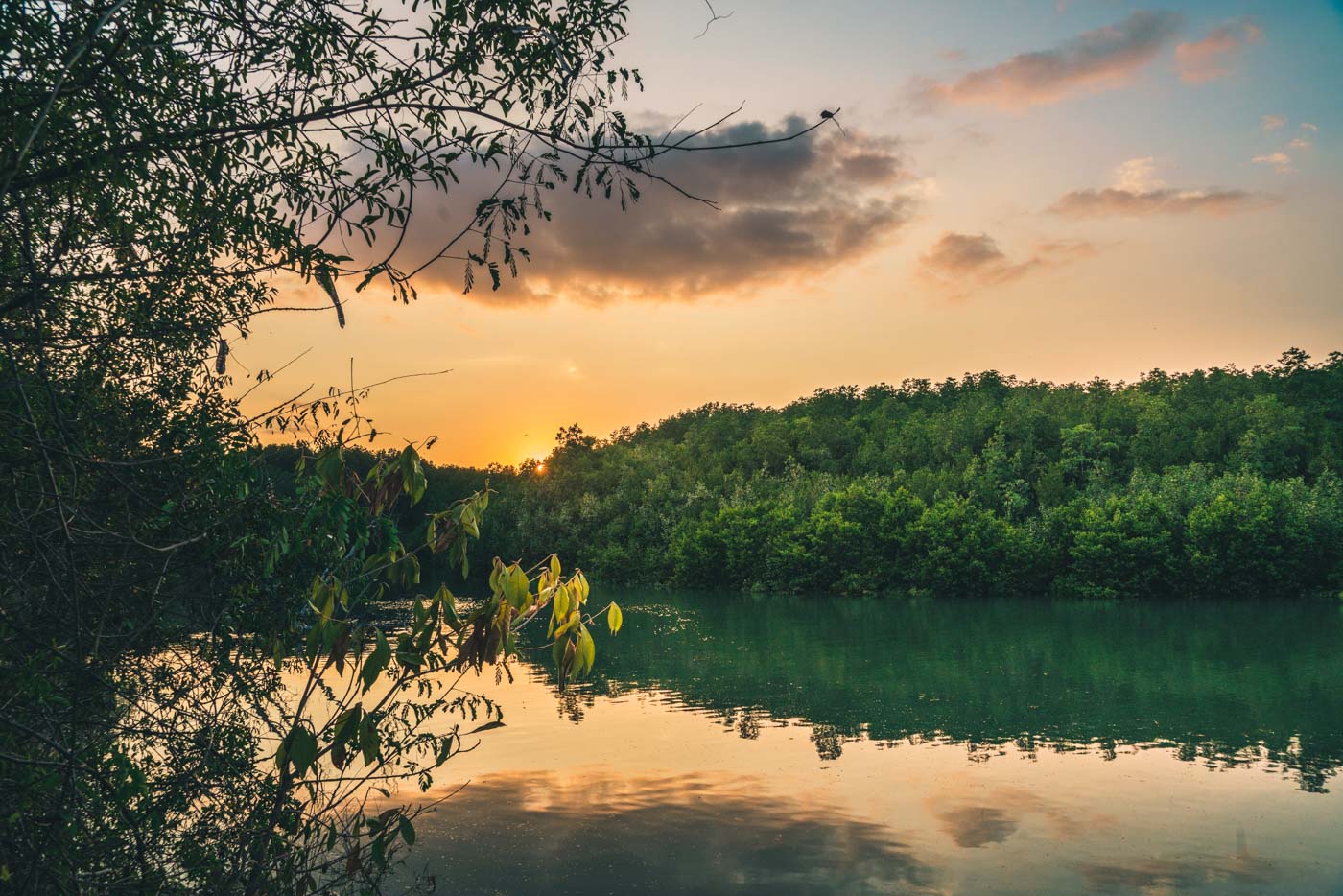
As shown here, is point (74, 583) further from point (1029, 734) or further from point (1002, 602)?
point (1002, 602)

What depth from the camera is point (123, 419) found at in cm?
623

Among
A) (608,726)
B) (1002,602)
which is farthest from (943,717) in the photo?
(1002,602)

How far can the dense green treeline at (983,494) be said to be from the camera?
44906 millimetres

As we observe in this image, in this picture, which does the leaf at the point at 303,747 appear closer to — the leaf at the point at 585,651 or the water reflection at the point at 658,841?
the leaf at the point at 585,651

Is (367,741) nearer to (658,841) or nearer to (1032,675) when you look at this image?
(658,841)

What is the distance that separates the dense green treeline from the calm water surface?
16.3 metres

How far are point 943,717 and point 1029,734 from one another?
79.3 inches

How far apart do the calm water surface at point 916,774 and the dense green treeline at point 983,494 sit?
1627 centimetres

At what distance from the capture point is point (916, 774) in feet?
48.8

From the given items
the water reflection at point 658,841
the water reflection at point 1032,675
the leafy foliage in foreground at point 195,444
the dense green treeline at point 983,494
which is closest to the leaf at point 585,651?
the leafy foliage in foreground at point 195,444

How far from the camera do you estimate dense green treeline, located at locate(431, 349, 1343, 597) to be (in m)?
44.9

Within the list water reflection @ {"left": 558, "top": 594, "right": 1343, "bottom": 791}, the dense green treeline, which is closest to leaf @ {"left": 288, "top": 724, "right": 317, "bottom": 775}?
water reflection @ {"left": 558, "top": 594, "right": 1343, "bottom": 791}

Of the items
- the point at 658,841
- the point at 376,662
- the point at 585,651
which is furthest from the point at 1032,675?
the point at 376,662

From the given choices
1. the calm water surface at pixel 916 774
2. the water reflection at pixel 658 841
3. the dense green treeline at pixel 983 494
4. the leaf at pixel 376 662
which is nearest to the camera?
the leaf at pixel 376 662
